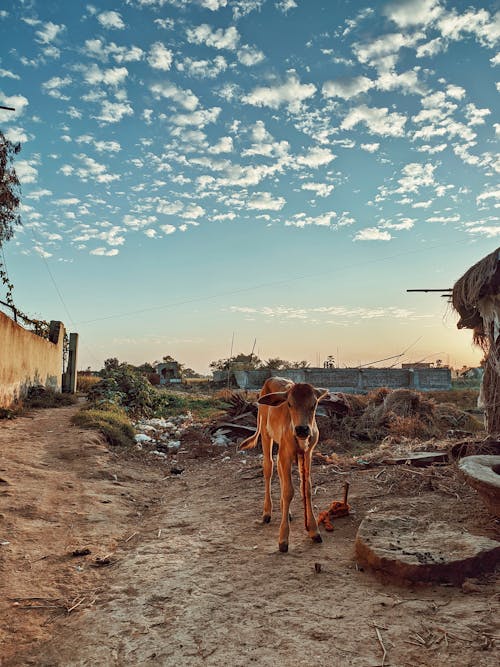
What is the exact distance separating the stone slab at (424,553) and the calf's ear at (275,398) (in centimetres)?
138

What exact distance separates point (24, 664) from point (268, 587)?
1.68 metres

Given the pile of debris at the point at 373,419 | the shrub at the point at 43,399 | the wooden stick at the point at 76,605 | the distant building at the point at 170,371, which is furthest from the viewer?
the distant building at the point at 170,371

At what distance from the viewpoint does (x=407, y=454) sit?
727 cm

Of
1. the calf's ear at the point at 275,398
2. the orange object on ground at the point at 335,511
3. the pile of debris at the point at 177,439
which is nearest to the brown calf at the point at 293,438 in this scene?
the calf's ear at the point at 275,398

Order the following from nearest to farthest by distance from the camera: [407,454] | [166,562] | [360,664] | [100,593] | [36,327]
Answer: [360,664] → [100,593] → [166,562] → [407,454] → [36,327]

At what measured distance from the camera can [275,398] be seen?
4.46m

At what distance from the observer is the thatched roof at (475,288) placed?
753 cm

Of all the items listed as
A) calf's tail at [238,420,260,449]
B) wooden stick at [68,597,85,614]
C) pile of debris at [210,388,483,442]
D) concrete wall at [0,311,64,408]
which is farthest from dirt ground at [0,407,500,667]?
concrete wall at [0,311,64,408]

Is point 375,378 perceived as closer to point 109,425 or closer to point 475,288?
point 475,288

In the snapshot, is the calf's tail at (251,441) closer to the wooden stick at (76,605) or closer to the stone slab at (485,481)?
the stone slab at (485,481)

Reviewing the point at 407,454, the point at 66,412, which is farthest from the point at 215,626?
the point at 66,412

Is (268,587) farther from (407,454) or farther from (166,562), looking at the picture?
(407,454)

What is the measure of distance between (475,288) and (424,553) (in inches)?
226

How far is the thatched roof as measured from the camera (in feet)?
24.7
